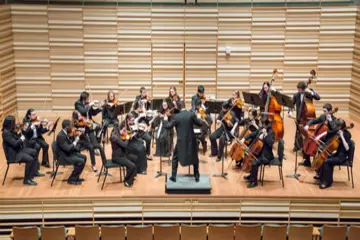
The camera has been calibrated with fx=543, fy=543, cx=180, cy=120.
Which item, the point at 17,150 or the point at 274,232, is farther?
the point at 17,150

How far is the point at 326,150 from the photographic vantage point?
9492mm

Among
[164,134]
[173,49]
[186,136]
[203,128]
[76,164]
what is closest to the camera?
[186,136]

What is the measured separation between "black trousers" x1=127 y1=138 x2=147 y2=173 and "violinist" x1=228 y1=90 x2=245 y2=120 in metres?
2.09

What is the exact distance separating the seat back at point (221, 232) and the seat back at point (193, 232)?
0.11m

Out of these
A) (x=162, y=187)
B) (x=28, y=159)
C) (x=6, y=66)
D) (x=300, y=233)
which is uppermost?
(x=6, y=66)

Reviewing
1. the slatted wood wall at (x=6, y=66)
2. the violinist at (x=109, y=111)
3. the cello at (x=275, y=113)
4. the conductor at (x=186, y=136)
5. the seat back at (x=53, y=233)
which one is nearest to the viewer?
the seat back at (x=53, y=233)

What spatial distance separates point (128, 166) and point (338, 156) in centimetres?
365

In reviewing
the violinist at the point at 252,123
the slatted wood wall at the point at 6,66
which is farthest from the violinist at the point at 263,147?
the slatted wood wall at the point at 6,66

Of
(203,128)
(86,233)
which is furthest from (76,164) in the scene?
(203,128)

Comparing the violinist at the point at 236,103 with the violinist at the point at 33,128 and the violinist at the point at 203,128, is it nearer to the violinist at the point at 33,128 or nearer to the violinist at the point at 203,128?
the violinist at the point at 203,128

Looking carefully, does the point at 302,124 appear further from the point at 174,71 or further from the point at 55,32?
the point at 55,32

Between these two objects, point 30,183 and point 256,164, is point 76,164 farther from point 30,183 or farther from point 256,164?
point 256,164

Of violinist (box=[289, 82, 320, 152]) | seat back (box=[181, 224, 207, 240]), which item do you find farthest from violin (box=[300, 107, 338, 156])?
seat back (box=[181, 224, 207, 240])

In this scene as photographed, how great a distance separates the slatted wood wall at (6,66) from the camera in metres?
12.9
